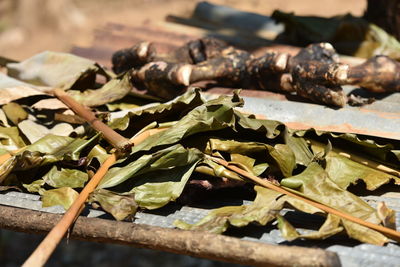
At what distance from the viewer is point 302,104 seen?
314 cm

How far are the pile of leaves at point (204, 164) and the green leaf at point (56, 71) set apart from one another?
0.45m

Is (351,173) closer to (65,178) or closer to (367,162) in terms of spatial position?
(367,162)

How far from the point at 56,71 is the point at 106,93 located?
51 centimetres

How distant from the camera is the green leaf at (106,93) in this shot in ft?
10.7

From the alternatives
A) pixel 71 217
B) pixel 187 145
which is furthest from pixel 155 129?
pixel 71 217

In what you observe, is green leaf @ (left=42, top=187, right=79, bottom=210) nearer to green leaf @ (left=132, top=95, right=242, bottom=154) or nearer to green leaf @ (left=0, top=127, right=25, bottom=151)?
green leaf @ (left=132, top=95, right=242, bottom=154)

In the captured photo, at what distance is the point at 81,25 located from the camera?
7.27 m

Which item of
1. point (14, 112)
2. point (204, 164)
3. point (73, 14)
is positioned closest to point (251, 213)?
point (204, 164)

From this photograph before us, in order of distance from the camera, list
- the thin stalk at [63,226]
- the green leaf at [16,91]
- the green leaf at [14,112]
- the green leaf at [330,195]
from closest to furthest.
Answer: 1. the thin stalk at [63,226]
2. the green leaf at [330,195]
3. the green leaf at [14,112]
4. the green leaf at [16,91]

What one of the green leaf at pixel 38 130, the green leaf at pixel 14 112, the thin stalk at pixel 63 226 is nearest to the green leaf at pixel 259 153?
the thin stalk at pixel 63 226

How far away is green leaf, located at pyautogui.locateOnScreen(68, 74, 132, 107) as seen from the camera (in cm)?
325

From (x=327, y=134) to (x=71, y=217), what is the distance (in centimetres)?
117

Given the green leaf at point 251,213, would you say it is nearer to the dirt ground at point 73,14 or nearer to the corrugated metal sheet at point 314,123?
the corrugated metal sheet at point 314,123

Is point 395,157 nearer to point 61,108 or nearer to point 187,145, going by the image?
point 187,145
